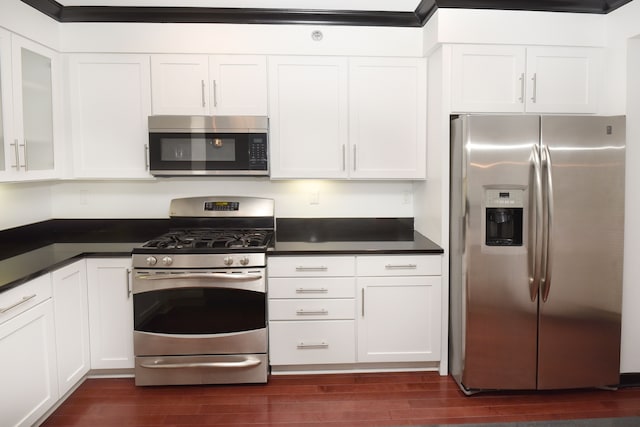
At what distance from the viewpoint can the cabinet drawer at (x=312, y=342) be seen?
327cm

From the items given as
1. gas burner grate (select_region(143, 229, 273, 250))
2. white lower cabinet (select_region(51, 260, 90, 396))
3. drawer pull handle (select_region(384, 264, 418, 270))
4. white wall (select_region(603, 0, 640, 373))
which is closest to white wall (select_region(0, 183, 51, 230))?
white lower cabinet (select_region(51, 260, 90, 396))

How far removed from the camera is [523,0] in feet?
10.2

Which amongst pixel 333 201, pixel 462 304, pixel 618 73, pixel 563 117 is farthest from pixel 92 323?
pixel 618 73

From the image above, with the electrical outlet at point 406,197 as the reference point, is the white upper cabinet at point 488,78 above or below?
above

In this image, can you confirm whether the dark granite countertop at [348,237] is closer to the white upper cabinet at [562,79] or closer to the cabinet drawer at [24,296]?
the white upper cabinet at [562,79]

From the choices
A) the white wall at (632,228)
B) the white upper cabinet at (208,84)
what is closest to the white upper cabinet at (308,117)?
the white upper cabinet at (208,84)

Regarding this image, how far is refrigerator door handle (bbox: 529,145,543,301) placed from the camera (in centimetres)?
289

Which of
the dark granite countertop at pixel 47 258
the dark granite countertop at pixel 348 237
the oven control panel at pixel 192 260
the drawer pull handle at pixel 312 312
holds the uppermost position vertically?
the dark granite countertop at pixel 348 237

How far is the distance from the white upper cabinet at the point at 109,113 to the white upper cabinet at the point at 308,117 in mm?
868

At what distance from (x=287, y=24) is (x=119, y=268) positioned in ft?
6.30

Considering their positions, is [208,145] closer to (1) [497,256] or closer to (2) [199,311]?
(2) [199,311]

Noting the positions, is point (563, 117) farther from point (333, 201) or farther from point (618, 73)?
point (333, 201)

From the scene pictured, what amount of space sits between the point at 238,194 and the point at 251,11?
1284mm

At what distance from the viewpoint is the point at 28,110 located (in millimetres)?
3039
